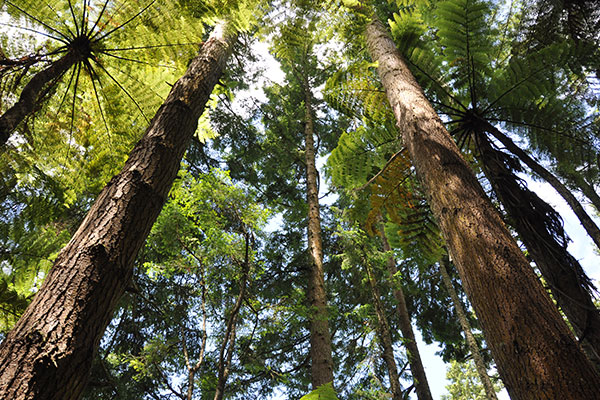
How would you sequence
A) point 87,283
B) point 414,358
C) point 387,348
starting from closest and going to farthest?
point 87,283 → point 387,348 → point 414,358

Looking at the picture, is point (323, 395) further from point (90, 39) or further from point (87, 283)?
point (90, 39)

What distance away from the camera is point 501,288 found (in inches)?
49.9

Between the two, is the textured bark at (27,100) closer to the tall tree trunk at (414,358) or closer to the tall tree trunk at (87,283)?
the tall tree trunk at (87,283)

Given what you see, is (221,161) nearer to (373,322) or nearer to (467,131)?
(373,322)

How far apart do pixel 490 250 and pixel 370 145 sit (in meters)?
2.50

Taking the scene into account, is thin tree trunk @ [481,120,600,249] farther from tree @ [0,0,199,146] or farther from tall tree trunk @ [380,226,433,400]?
tall tree trunk @ [380,226,433,400]

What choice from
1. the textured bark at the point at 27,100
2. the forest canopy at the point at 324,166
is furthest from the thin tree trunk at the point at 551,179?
the textured bark at the point at 27,100

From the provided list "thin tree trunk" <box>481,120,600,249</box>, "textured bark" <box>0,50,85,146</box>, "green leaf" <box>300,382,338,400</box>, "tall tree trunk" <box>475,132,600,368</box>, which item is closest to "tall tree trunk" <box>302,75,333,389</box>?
"green leaf" <box>300,382,338,400</box>

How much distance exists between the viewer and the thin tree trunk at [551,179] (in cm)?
254

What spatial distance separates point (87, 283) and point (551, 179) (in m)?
3.49

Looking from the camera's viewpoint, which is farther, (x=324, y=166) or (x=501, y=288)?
(x=324, y=166)

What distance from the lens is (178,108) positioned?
8.73 ft

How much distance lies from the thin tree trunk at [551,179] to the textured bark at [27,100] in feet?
11.5

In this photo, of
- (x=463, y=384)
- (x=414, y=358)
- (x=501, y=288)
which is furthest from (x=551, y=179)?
(x=463, y=384)
